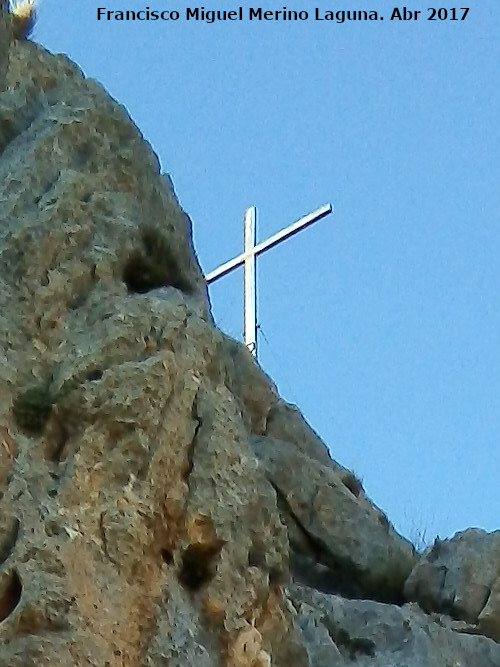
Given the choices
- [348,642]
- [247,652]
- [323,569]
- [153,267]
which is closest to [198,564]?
[247,652]

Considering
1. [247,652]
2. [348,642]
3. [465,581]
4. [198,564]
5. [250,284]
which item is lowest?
[247,652]

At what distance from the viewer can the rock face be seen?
800cm

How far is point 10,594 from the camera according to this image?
7906 millimetres

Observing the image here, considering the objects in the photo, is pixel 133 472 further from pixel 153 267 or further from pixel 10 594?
pixel 153 267

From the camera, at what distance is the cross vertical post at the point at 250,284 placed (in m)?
19.5

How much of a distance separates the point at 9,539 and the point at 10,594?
0.42m

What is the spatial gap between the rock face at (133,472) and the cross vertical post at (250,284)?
5861 millimetres

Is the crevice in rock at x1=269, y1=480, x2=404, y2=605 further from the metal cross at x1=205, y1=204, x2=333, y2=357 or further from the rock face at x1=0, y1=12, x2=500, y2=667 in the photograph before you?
the metal cross at x1=205, y1=204, x2=333, y2=357

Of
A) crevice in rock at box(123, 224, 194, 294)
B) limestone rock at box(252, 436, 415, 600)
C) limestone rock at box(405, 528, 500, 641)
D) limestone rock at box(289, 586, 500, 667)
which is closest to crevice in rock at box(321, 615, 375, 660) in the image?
limestone rock at box(289, 586, 500, 667)

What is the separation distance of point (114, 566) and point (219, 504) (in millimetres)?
968

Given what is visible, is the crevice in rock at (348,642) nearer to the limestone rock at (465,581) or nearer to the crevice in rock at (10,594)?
the limestone rock at (465,581)

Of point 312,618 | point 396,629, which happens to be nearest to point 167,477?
point 312,618

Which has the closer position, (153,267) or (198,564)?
(198,564)

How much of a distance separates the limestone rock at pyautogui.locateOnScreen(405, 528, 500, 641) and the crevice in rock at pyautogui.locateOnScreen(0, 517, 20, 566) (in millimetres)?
5384
